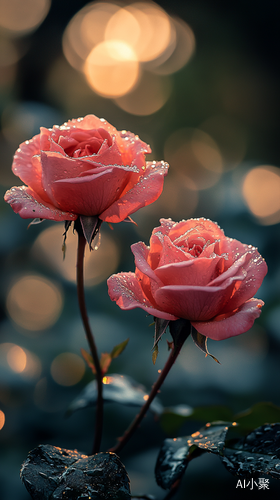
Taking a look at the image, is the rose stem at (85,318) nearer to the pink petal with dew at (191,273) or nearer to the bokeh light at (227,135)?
the pink petal with dew at (191,273)

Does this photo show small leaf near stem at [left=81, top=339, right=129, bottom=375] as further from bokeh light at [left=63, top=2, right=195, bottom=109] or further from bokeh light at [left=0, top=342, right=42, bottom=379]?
bokeh light at [left=63, top=2, right=195, bottom=109]

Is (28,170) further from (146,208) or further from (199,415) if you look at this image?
(146,208)

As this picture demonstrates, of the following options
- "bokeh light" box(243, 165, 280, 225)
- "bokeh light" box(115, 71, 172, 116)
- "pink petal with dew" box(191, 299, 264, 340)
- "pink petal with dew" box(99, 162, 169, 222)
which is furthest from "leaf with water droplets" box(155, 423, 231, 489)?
"bokeh light" box(115, 71, 172, 116)

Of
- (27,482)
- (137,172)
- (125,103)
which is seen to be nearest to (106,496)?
(27,482)

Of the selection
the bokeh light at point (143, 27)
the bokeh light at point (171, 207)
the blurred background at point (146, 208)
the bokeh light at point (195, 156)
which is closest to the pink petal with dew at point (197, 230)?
the blurred background at point (146, 208)

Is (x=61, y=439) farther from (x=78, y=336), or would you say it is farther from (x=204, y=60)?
(x=204, y=60)

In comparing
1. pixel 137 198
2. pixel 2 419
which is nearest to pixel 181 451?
pixel 137 198

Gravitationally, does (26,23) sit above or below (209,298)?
above
